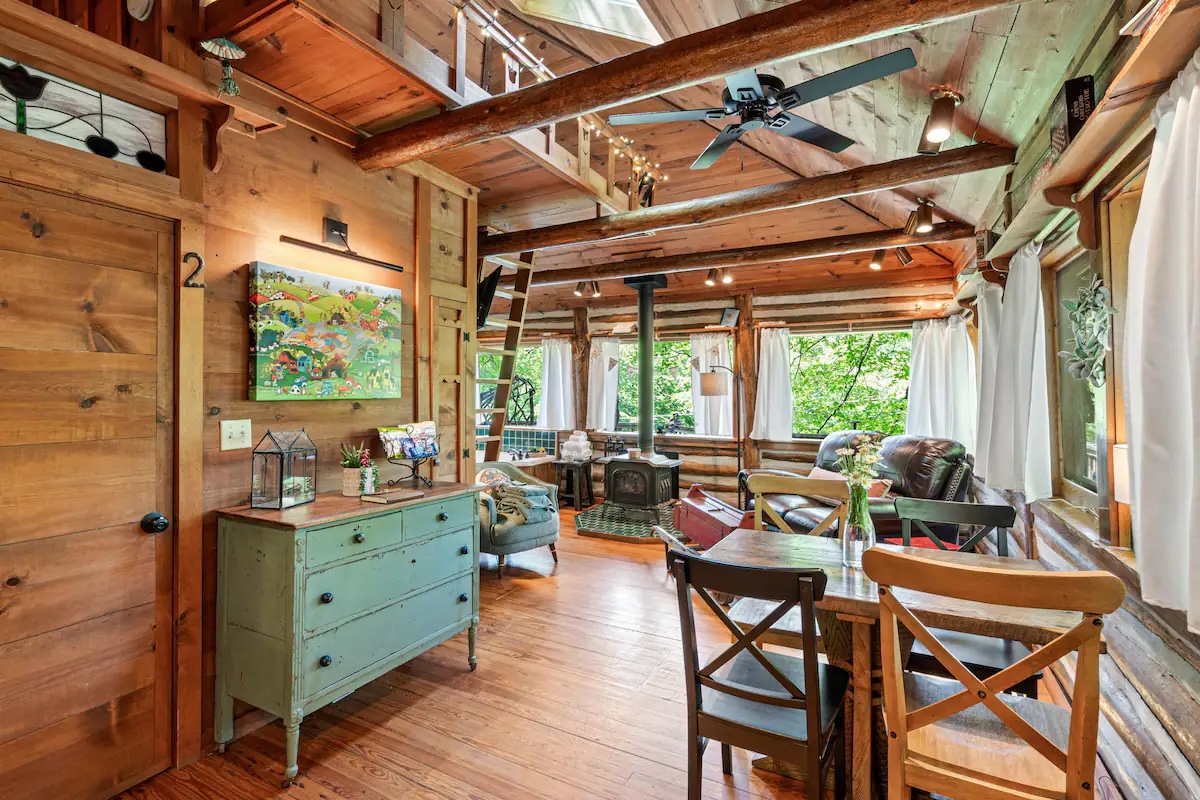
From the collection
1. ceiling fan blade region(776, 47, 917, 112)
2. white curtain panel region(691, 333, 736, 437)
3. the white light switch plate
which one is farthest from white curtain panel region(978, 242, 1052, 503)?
white curtain panel region(691, 333, 736, 437)

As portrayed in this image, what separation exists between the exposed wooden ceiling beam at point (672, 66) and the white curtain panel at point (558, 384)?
5.08m

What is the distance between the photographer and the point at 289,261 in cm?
248

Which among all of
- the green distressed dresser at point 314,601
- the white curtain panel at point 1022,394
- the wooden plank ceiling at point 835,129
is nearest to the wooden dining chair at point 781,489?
the white curtain panel at point 1022,394

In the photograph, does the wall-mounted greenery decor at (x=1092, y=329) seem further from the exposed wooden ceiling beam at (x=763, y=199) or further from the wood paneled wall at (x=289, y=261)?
the wood paneled wall at (x=289, y=261)

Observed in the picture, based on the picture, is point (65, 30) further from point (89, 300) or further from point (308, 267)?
point (308, 267)

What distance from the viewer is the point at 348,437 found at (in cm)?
273

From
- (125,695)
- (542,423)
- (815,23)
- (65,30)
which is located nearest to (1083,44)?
(815,23)

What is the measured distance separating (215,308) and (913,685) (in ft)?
9.54

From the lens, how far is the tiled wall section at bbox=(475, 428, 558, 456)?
26.1 feet

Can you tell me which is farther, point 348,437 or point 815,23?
point 348,437

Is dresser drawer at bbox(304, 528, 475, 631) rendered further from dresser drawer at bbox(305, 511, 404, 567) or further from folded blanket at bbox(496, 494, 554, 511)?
folded blanket at bbox(496, 494, 554, 511)

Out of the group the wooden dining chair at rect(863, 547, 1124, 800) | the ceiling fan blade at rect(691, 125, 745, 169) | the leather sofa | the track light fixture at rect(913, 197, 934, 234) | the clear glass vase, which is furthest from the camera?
the leather sofa

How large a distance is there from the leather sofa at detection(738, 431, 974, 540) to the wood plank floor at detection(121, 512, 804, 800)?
1482 millimetres

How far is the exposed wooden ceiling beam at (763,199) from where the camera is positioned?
2.98 meters
